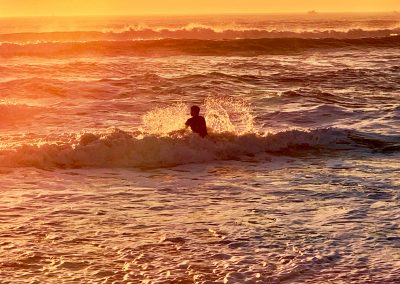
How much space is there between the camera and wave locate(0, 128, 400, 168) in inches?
586

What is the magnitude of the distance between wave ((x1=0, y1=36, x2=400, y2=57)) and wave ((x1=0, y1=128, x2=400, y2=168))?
25766mm

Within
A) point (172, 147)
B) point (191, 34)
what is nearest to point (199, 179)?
point (172, 147)

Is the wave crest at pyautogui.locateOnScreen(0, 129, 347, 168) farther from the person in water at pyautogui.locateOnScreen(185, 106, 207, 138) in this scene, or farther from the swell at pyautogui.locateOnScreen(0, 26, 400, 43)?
the swell at pyautogui.locateOnScreen(0, 26, 400, 43)

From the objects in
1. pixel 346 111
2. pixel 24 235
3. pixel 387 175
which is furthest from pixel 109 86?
pixel 24 235

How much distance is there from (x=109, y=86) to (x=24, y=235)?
1936 cm

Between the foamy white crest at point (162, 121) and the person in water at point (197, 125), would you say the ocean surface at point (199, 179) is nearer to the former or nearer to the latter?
the foamy white crest at point (162, 121)

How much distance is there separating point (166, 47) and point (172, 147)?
29369 mm

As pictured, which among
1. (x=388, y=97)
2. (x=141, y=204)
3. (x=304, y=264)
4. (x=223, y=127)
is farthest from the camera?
(x=388, y=97)

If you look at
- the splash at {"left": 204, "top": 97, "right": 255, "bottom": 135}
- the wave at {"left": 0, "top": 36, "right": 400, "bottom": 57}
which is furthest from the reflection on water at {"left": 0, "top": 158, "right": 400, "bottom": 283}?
the wave at {"left": 0, "top": 36, "right": 400, "bottom": 57}

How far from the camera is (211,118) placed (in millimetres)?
20438

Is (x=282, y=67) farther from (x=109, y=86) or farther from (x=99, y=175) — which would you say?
(x=99, y=175)

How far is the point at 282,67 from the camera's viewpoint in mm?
36719

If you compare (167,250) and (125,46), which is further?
(125,46)

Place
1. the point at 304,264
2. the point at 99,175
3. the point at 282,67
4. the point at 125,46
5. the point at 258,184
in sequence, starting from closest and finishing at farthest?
the point at 304,264, the point at 258,184, the point at 99,175, the point at 282,67, the point at 125,46
